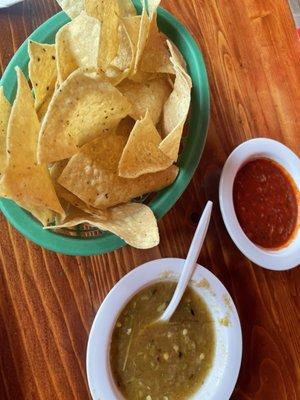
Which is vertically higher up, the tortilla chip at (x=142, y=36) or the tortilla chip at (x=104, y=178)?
the tortilla chip at (x=142, y=36)

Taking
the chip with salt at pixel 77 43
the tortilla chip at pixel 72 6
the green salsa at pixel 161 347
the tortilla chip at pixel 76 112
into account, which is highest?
the tortilla chip at pixel 72 6

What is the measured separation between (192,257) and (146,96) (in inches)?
14.1

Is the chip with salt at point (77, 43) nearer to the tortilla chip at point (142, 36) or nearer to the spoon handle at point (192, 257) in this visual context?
the tortilla chip at point (142, 36)

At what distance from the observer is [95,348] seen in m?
1.12

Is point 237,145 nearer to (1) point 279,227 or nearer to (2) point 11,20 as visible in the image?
(1) point 279,227

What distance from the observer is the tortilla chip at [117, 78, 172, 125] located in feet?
3.57

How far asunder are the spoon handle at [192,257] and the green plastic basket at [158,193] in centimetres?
9

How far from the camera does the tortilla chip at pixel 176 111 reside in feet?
3.28

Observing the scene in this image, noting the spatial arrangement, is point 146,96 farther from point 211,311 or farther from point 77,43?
point 211,311

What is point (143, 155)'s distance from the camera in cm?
102

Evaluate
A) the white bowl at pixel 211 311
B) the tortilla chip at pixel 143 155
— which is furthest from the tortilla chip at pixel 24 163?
the white bowl at pixel 211 311

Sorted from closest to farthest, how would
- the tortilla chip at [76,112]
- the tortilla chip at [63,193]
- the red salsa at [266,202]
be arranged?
1. the tortilla chip at [76,112]
2. the tortilla chip at [63,193]
3. the red salsa at [266,202]

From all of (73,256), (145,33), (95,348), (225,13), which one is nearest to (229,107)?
(225,13)

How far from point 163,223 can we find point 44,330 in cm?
36
